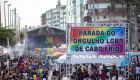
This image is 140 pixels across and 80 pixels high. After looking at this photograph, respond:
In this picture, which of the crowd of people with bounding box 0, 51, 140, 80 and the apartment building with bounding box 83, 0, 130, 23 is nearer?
the crowd of people with bounding box 0, 51, 140, 80

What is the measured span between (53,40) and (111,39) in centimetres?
5632

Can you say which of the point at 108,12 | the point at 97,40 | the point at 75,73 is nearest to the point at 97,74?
the point at 75,73

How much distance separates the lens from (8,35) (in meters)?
58.0

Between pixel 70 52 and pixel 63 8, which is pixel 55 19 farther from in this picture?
pixel 70 52

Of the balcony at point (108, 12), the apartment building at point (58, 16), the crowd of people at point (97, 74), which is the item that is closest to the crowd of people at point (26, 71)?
the crowd of people at point (97, 74)

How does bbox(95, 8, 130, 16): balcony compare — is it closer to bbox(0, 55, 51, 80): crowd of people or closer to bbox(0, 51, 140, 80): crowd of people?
bbox(0, 51, 140, 80): crowd of people

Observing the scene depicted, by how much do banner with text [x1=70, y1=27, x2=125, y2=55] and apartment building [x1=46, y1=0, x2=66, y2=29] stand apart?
9997cm

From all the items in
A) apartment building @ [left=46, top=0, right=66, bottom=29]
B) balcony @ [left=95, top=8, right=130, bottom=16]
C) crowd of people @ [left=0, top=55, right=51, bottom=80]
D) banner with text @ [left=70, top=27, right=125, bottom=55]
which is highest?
apartment building @ [left=46, top=0, right=66, bottom=29]

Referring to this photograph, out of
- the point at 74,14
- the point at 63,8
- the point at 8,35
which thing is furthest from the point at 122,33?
the point at 63,8

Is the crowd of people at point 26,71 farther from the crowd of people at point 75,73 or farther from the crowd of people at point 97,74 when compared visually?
the crowd of people at point 97,74

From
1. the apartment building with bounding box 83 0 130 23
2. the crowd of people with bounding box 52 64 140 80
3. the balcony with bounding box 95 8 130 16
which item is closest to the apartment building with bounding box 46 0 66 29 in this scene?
the apartment building with bounding box 83 0 130 23

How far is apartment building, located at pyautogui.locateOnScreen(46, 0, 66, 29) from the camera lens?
120250 mm

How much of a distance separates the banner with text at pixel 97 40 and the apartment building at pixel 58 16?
99975mm

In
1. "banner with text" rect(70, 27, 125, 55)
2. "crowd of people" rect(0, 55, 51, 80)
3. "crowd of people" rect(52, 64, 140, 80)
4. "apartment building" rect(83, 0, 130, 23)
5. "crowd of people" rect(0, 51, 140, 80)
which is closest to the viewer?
"crowd of people" rect(52, 64, 140, 80)
